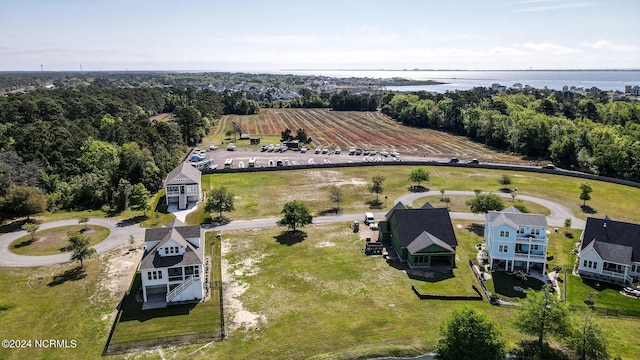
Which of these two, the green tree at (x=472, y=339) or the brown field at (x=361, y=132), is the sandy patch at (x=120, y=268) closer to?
the green tree at (x=472, y=339)

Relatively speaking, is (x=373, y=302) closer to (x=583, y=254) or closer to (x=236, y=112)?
(x=583, y=254)

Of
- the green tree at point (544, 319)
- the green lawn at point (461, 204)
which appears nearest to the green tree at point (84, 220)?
the green lawn at point (461, 204)

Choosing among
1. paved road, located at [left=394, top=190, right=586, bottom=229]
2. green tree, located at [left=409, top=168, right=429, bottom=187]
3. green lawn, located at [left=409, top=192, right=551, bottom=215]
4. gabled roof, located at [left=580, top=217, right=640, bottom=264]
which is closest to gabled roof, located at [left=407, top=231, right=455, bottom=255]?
gabled roof, located at [left=580, top=217, right=640, bottom=264]

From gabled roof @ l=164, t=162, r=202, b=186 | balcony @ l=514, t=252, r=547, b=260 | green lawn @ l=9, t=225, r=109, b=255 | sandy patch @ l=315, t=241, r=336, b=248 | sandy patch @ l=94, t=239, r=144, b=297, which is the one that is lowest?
sandy patch @ l=94, t=239, r=144, b=297

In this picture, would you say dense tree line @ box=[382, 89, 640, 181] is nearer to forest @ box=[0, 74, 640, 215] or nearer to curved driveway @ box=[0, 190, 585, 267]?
forest @ box=[0, 74, 640, 215]

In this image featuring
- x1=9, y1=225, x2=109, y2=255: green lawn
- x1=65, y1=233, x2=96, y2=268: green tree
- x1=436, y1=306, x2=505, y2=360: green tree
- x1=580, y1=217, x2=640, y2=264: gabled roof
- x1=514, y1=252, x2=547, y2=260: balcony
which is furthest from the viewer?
x1=9, y1=225, x2=109, y2=255: green lawn

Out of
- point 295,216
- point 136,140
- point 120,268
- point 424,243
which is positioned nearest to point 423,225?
point 424,243

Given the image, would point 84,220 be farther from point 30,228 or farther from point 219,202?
point 219,202
